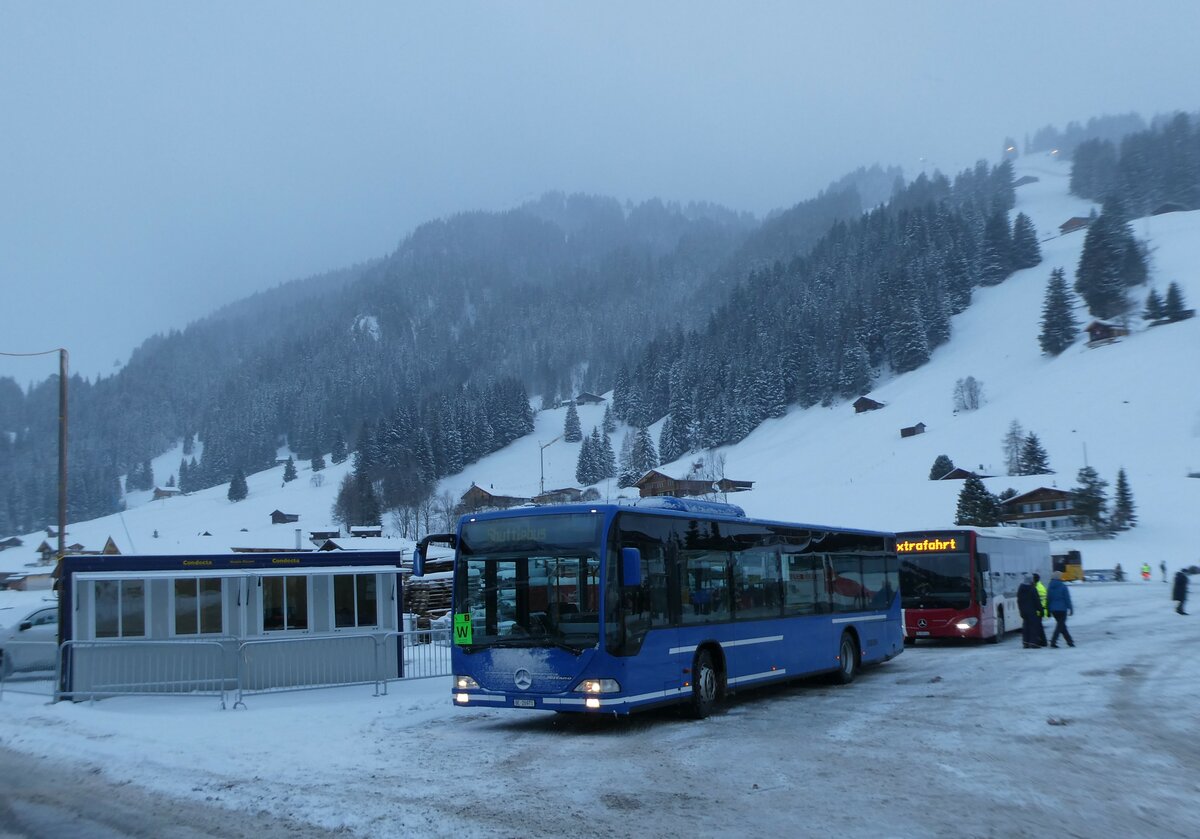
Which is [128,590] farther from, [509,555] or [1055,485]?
[1055,485]

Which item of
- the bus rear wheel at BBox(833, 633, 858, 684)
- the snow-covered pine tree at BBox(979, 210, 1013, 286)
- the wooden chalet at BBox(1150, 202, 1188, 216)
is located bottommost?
the bus rear wheel at BBox(833, 633, 858, 684)

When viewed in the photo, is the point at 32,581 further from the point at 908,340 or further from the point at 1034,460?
the point at 908,340

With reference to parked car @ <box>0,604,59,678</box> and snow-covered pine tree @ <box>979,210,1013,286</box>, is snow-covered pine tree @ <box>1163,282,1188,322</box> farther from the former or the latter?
parked car @ <box>0,604,59,678</box>

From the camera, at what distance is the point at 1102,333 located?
120812 millimetres

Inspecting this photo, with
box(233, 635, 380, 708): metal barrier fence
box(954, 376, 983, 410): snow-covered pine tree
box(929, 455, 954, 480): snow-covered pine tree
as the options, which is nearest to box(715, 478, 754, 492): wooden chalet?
box(929, 455, 954, 480): snow-covered pine tree

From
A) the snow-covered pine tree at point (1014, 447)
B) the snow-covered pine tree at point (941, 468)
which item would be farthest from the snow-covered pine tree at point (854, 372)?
the snow-covered pine tree at point (941, 468)

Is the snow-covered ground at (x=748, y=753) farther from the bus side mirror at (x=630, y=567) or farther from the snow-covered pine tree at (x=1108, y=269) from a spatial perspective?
the snow-covered pine tree at (x=1108, y=269)

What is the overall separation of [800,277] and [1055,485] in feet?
326

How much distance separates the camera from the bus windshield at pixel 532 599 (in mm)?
12617

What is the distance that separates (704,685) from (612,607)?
2.34m

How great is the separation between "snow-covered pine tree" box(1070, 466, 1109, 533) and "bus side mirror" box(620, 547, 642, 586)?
7010cm

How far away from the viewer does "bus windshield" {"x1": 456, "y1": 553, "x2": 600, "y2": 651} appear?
1262 centimetres

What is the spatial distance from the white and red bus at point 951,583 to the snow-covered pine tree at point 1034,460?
69373 mm

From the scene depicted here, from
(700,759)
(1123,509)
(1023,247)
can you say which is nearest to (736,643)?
A: (700,759)
